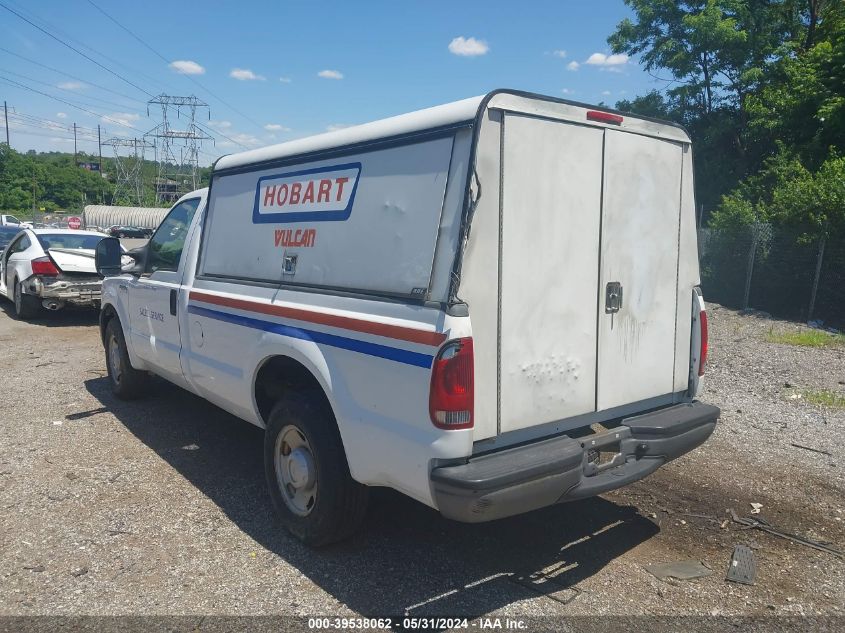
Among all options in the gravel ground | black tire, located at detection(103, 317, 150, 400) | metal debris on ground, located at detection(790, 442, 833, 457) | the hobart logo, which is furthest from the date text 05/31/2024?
black tire, located at detection(103, 317, 150, 400)

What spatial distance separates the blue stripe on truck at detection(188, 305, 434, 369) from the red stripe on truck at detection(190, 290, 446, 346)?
0.06m

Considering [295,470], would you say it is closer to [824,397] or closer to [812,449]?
[812,449]

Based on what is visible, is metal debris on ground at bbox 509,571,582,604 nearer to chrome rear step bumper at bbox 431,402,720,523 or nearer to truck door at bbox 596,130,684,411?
chrome rear step bumper at bbox 431,402,720,523

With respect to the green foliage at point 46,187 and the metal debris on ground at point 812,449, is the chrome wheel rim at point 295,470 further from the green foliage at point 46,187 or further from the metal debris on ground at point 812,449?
the green foliage at point 46,187

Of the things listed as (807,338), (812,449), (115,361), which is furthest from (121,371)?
(807,338)

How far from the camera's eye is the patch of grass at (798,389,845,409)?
7.29 metres

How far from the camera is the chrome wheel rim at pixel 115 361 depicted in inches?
271

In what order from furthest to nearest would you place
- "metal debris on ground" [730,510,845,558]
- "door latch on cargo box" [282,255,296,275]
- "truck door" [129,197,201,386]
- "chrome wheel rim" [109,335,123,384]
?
"chrome wheel rim" [109,335,123,384]
"truck door" [129,197,201,386]
"door latch on cargo box" [282,255,296,275]
"metal debris on ground" [730,510,845,558]

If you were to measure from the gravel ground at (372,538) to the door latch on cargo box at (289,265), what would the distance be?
162 centimetres

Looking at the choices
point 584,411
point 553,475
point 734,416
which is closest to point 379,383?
point 553,475

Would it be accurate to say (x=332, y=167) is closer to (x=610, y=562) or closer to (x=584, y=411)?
(x=584, y=411)

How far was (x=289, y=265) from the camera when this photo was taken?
4223mm

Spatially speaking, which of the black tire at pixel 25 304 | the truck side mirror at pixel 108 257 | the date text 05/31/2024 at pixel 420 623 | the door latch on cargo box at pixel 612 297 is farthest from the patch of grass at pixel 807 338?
the black tire at pixel 25 304

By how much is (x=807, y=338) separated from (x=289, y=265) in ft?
33.8
